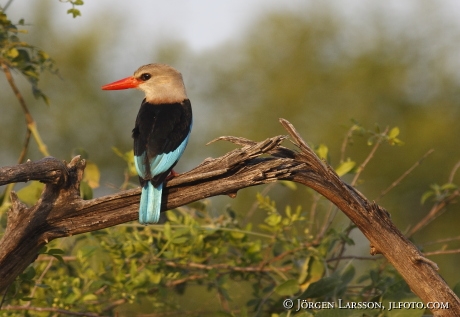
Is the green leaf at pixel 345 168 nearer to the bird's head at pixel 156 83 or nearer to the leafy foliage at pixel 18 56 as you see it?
the bird's head at pixel 156 83

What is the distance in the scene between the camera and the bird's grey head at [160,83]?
527 cm

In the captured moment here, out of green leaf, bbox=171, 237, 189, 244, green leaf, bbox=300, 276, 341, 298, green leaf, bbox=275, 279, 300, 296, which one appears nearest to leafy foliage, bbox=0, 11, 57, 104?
green leaf, bbox=171, 237, 189, 244

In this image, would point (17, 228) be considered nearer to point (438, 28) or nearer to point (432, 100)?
point (432, 100)

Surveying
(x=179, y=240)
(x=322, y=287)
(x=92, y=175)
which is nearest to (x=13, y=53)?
(x=92, y=175)

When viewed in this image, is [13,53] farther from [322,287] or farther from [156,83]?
[322,287]

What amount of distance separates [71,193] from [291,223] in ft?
5.38

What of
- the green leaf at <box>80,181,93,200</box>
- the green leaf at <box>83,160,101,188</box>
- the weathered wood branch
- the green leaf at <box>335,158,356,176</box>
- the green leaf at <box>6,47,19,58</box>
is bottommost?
the weathered wood branch

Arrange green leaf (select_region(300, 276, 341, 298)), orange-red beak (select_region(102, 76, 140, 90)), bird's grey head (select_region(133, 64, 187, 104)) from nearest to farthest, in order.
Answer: green leaf (select_region(300, 276, 341, 298)) < bird's grey head (select_region(133, 64, 187, 104)) < orange-red beak (select_region(102, 76, 140, 90))

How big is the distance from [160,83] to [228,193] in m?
2.08

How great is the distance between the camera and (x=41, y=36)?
10.9 meters

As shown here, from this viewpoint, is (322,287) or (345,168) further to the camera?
(345,168)

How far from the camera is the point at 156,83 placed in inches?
213

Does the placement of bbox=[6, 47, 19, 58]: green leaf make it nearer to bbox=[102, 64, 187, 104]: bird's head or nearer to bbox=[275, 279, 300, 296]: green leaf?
bbox=[102, 64, 187, 104]: bird's head

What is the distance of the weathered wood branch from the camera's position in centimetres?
339
